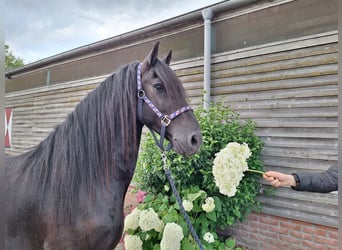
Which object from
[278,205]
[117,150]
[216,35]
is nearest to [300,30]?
[216,35]

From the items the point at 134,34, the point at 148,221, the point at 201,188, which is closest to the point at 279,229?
the point at 201,188

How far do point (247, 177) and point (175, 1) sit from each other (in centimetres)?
185

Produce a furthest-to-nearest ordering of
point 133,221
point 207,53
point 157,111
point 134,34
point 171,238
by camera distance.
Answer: point 134,34
point 207,53
point 133,221
point 171,238
point 157,111

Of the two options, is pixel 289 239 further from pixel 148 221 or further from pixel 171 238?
pixel 148 221

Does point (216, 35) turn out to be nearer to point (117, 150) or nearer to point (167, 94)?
point (167, 94)

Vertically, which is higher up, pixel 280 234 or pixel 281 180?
pixel 281 180

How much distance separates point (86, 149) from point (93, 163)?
0.08m

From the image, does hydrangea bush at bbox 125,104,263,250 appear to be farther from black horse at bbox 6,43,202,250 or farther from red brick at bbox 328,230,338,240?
black horse at bbox 6,43,202,250

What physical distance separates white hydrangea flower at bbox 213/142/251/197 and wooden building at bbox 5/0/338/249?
1298mm

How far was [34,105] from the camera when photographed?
5.31 meters

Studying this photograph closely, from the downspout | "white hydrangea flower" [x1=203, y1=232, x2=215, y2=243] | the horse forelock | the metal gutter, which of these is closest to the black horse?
the horse forelock

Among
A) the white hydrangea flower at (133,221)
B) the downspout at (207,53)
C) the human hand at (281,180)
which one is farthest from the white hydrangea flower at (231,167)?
the downspout at (207,53)

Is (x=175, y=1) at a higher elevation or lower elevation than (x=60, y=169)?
higher

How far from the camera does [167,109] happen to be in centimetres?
126
